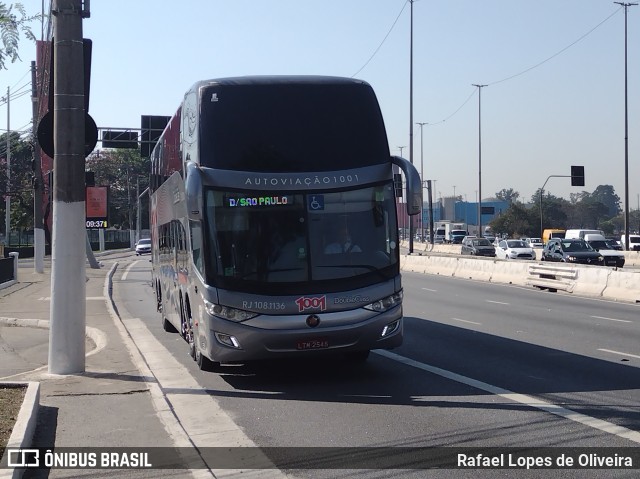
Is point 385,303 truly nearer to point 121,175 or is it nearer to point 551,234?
point 551,234

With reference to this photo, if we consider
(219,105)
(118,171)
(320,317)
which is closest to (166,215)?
(219,105)

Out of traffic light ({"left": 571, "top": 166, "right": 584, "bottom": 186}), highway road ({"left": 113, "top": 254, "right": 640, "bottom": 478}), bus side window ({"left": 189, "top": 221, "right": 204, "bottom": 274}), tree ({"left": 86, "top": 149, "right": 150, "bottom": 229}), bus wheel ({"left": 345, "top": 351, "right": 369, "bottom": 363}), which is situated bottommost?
highway road ({"left": 113, "top": 254, "right": 640, "bottom": 478})

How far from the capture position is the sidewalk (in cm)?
823

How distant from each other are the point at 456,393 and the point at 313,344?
1828 millimetres

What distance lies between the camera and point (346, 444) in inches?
310

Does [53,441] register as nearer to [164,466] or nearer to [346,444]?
[164,466]

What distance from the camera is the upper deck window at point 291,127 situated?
11070mm

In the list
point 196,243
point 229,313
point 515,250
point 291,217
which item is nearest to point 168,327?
point 196,243

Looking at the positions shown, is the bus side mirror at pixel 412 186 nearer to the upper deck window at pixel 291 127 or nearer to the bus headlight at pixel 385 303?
the upper deck window at pixel 291 127

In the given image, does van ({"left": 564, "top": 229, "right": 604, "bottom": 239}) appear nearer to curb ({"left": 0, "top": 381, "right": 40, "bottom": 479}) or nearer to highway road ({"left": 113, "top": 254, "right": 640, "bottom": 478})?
highway road ({"left": 113, "top": 254, "right": 640, "bottom": 478})

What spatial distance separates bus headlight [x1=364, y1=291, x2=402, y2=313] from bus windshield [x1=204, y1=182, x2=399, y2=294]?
0.89ft

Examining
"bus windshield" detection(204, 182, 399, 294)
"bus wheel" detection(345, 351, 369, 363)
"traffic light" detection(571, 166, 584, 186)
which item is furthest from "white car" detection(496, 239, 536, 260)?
"bus windshield" detection(204, 182, 399, 294)

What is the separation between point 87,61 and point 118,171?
343 feet

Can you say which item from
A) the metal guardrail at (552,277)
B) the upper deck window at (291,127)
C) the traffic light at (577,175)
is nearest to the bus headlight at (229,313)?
the upper deck window at (291,127)
